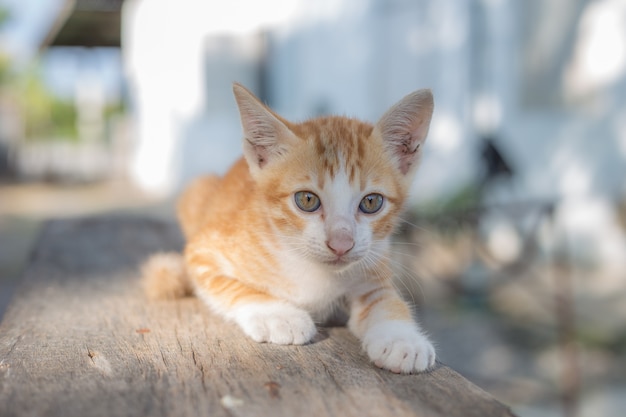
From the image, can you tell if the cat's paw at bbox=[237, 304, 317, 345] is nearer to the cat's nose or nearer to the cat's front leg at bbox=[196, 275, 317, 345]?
the cat's front leg at bbox=[196, 275, 317, 345]

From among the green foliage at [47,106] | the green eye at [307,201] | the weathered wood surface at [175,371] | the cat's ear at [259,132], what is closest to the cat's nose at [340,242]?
the green eye at [307,201]

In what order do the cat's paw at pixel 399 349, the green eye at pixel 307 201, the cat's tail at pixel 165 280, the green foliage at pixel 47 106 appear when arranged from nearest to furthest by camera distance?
1. the cat's paw at pixel 399 349
2. the green eye at pixel 307 201
3. the cat's tail at pixel 165 280
4. the green foliage at pixel 47 106

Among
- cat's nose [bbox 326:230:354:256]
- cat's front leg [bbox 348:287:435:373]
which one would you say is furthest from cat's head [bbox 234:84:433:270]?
cat's front leg [bbox 348:287:435:373]

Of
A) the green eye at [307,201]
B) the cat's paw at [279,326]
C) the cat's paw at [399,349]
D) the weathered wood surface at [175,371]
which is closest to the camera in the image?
the weathered wood surface at [175,371]

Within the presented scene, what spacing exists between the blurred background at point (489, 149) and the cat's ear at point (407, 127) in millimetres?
371

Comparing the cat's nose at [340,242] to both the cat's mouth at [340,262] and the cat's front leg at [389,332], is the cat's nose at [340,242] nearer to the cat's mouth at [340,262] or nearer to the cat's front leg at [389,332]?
the cat's mouth at [340,262]

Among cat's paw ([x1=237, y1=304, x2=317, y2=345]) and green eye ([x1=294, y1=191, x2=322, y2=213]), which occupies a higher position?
green eye ([x1=294, y1=191, x2=322, y2=213])

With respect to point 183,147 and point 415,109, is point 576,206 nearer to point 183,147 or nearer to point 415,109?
point 415,109

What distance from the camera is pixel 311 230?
5.57ft

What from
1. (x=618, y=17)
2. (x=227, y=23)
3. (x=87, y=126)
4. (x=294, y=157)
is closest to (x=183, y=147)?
(x=227, y=23)

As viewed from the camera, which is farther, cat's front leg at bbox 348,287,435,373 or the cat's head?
the cat's head

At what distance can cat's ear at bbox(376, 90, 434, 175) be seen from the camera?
70.4 inches

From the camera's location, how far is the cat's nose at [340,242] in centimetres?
162

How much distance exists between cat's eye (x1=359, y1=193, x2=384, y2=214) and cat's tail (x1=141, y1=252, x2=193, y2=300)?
0.72m
